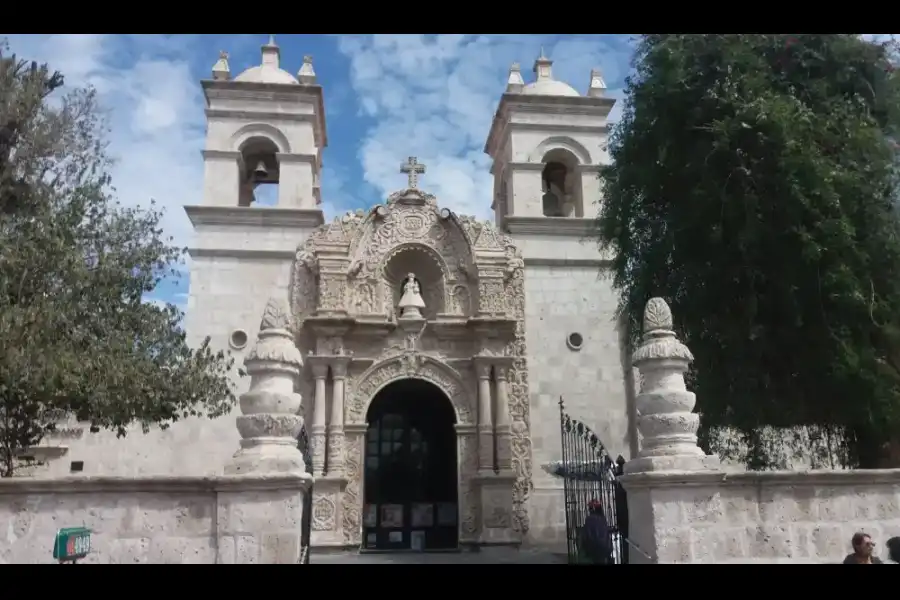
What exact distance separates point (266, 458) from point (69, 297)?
448 cm

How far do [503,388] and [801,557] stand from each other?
754 cm

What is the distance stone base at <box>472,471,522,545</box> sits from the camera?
12602mm

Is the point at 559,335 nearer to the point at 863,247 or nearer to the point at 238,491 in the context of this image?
the point at 863,247

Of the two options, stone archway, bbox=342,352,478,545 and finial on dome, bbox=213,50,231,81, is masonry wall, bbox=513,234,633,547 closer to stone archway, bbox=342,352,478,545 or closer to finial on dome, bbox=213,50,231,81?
stone archway, bbox=342,352,478,545

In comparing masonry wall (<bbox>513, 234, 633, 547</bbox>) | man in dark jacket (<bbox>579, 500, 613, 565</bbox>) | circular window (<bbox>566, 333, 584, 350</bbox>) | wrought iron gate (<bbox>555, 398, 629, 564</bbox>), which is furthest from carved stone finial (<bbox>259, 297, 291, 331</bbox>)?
circular window (<bbox>566, 333, 584, 350</bbox>)

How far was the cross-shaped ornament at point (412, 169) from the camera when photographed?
579 inches

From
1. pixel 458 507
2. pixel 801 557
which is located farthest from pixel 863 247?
pixel 458 507

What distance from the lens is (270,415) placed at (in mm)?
6438

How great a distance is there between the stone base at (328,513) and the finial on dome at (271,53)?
8973 mm

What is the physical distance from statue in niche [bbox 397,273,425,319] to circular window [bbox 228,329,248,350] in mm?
2865

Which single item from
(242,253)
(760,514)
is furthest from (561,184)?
(760,514)

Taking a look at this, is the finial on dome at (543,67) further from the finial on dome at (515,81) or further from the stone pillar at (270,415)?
the stone pillar at (270,415)

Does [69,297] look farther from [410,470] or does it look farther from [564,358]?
[564,358]

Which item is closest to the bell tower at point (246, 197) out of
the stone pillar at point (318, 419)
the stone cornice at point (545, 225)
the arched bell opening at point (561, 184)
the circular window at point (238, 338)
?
the circular window at point (238, 338)
